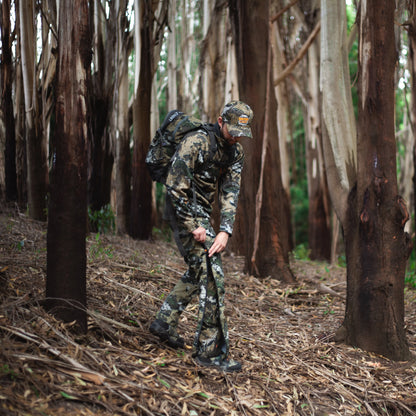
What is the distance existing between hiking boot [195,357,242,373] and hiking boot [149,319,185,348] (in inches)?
10.0

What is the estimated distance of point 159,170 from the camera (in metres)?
3.90

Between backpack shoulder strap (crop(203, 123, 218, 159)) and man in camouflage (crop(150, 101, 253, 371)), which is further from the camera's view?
backpack shoulder strap (crop(203, 123, 218, 159))

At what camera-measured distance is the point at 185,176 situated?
143 inches

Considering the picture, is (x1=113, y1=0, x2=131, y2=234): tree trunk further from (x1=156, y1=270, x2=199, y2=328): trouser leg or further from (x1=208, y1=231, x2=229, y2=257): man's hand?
(x1=208, y1=231, x2=229, y2=257): man's hand

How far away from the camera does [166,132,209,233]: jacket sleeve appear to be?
362cm

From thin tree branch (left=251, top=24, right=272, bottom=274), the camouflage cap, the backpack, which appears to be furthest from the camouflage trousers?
thin tree branch (left=251, top=24, right=272, bottom=274)

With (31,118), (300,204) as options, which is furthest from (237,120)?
(300,204)

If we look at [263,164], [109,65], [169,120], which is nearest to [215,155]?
[169,120]

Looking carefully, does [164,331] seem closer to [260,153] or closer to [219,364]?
[219,364]

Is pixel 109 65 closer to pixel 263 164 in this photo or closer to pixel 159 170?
pixel 263 164

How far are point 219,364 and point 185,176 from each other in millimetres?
1424

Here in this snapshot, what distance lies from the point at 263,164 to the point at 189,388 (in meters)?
4.29

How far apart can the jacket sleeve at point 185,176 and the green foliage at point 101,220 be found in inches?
201

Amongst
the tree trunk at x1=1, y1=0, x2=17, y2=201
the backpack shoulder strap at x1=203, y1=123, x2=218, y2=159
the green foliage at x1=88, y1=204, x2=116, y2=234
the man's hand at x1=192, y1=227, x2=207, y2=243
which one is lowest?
the green foliage at x1=88, y1=204, x2=116, y2=234
